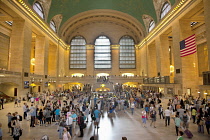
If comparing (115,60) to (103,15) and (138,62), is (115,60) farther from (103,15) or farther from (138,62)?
(103,15)

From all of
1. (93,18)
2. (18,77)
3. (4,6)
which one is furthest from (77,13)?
(18,77)

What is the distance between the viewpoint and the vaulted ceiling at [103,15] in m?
29.1

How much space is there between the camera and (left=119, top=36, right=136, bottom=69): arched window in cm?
4273

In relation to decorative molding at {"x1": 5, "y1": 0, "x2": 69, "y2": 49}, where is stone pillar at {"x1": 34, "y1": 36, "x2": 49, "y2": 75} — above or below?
below

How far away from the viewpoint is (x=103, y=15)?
3800cm

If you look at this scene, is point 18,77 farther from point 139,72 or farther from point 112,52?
point 139,72

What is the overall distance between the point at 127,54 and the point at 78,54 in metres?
14.2

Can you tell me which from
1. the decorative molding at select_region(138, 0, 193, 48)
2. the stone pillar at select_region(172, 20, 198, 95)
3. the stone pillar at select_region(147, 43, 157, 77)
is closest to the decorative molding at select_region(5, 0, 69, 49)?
the decorative molding at select_region(138, 0, 193, 48)

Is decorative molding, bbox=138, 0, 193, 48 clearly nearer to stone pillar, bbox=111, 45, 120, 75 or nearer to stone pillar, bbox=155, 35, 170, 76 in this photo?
stone pillar, bbox=155, 35, 170, 76

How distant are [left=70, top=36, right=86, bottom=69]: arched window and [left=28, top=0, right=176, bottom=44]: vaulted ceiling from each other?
256 cm

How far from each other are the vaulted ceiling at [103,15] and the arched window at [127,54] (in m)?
1.89

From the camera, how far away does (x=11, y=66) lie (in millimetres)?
19109

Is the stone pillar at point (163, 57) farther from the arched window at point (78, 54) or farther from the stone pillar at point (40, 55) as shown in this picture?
the arched window at point (78, 54)

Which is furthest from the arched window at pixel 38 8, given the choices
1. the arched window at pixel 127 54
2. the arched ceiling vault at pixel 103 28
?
the arched window at pixel 127 54
